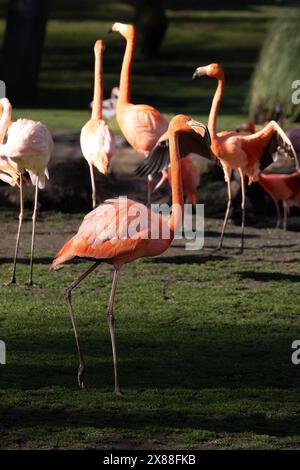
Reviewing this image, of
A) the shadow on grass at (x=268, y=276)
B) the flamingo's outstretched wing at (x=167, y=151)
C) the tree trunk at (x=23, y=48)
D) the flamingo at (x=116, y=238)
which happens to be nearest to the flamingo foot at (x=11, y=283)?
the flamingo's outstretched wing at (x=167, y=151)

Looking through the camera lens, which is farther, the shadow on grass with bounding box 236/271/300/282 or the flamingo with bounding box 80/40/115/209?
the flamingo with bounding box 80/40/115/209


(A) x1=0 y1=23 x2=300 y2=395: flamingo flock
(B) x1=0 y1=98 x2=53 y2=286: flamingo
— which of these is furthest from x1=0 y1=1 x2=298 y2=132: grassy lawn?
(B) x1=0 y1=98 x2=53 y2=286: flamingo

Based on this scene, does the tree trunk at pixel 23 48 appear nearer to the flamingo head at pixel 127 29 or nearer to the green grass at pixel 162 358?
the flamingo head at pixel 127 29

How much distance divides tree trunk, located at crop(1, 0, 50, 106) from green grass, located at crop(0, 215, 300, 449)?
7.94 meters

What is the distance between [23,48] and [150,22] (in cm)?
351

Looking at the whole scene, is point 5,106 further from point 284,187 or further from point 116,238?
point 116,238

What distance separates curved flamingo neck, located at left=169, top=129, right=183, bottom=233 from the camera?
7.22 metres

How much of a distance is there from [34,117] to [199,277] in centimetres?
712

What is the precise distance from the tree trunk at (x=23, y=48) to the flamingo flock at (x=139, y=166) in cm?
610

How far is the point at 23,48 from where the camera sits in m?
17.8

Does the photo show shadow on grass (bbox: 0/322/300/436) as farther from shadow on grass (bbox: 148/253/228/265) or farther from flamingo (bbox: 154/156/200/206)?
flamingo (bbox: 154/156/200/206)

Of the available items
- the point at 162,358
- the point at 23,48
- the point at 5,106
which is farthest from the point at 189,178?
the point at 23,48

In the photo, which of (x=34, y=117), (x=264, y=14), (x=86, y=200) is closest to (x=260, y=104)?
(x=34, y=117)

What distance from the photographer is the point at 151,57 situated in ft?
70.1
